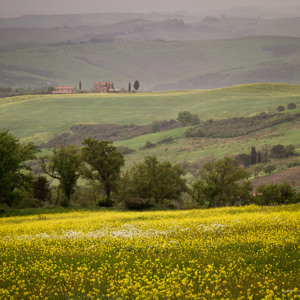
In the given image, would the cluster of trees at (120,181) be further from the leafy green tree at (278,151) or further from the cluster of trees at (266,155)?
the leafy green tree at (278,151)

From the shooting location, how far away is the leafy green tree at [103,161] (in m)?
67.6

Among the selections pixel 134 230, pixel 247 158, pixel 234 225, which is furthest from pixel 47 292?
pixel 247 158

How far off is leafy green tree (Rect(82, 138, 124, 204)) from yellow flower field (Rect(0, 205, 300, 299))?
39.3 meters

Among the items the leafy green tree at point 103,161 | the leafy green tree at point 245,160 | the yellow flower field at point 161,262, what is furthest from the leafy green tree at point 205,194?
the leafy green tree at point 245,160

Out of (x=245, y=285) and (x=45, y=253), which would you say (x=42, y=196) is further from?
(x=245, y=285)

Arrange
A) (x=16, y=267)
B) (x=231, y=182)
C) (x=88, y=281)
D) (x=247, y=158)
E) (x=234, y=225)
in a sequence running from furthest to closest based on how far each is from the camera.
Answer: (x=247, y=158), (x=231, y=182), (x=234, y=225), (x=16, y=267), (x=88, y=281)

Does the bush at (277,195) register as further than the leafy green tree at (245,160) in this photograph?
No

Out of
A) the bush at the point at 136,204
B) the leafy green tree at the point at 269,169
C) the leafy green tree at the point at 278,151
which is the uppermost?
the leafy green tree at the point at 278,151

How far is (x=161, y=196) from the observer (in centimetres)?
7050

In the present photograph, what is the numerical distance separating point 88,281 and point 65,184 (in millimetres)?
45912

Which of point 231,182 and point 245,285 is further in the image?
point 231,182

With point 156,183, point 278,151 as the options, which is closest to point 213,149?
point 278,151

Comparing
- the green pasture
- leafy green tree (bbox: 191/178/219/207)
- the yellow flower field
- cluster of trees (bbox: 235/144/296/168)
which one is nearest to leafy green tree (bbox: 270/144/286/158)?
cluster of trees (bbox: 235/144/296/168)

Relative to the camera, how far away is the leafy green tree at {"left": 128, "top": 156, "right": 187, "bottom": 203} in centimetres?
6888
